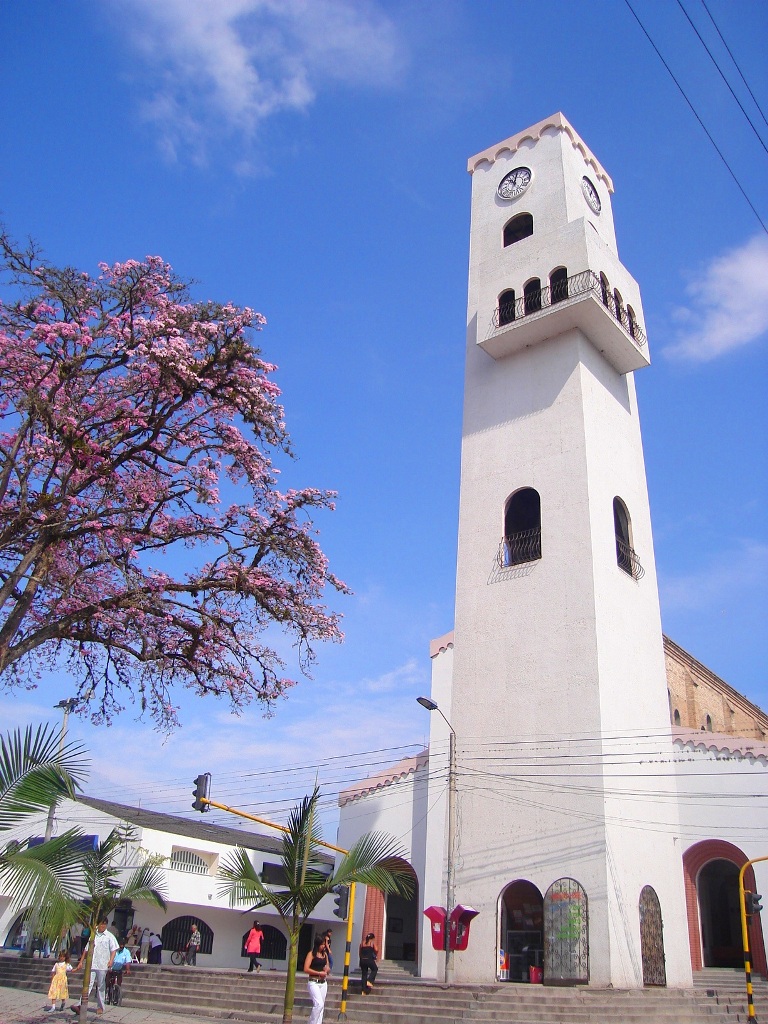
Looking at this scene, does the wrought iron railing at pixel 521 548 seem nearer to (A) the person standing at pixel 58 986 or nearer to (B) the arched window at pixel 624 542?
(B) the arched window at pixel 624 542

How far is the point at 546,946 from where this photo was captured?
16.5m

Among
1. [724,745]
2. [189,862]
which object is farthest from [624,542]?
[189,862]

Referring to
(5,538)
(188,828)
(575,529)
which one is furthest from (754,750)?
(188,828)

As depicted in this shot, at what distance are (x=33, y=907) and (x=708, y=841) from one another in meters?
16.3

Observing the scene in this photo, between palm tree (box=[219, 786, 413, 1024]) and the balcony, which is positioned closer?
palm tree (box=[219, 786, 413, 1024])

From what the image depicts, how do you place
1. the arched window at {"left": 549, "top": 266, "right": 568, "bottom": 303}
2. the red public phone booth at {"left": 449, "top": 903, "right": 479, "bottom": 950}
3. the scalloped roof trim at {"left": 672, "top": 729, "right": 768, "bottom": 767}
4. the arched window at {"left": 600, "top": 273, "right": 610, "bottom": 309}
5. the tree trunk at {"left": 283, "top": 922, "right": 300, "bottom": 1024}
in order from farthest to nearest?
the arched window at {"left": 600, "top": 273, "right": 610, "bottom": 309}, the arched window at {"left": 549, "top": 266, "right": 568, "bottom": 303}, the scalloped roof trim at {"left": 672, "top": 729, "right": 768, "bottom": 767}, the red public phone booth at {"left": 449, "top": 903, "right": 479, "bottom": 950}, the tree trunk at {"left": 283, "top": 922, "right": 300, "bottom": 1024}

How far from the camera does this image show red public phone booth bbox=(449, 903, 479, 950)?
17.2 meters

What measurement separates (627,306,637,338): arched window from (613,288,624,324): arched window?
447 millimetres

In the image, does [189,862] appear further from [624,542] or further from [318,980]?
[318,980]

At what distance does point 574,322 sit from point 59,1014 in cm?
1818

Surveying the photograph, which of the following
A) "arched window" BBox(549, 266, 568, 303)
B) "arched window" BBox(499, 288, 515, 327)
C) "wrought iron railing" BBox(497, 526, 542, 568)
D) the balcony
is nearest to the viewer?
"wrought iron railing" BBox(497, 526, 542, 568)

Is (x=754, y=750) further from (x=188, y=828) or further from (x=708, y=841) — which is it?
(x=188, y=828)

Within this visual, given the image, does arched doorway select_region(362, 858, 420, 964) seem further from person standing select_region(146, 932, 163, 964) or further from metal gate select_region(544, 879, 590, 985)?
metal gate select_region(544, 879, 590, 985)

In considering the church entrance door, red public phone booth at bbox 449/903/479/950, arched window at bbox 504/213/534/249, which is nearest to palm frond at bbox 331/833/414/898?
red public phone booth at bbox 449/903/479/950
